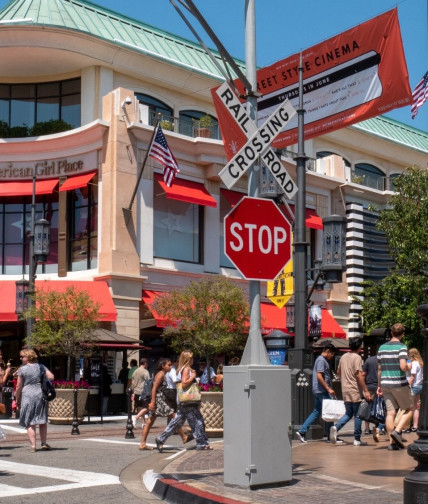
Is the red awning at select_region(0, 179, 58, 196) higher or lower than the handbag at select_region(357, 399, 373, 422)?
higher

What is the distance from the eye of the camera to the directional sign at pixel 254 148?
32.4 feet

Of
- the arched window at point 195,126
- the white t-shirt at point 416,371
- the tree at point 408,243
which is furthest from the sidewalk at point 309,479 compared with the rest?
the arched window at point 195,126

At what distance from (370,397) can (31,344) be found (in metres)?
13.1

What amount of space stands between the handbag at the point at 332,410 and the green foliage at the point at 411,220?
63.4 feet

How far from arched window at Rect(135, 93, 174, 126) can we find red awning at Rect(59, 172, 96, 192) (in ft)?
9.59

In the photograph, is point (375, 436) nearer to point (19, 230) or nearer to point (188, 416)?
point (188, 416)

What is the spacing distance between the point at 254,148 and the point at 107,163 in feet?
72.3

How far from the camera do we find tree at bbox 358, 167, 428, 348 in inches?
1320

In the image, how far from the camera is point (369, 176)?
1684 inches

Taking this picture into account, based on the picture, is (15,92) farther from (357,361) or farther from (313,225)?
(357,361)

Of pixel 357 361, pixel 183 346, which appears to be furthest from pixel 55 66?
pixel 357 361

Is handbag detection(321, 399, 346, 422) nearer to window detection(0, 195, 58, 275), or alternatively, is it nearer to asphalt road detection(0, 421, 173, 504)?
asphalt road detection(0, 421, 173, 504)

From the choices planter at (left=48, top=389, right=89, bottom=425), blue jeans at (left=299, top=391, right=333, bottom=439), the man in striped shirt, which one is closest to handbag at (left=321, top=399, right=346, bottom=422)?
blue jeans at (left=299, top=391, right=333, bottom=439)

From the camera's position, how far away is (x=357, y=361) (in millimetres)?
15391
